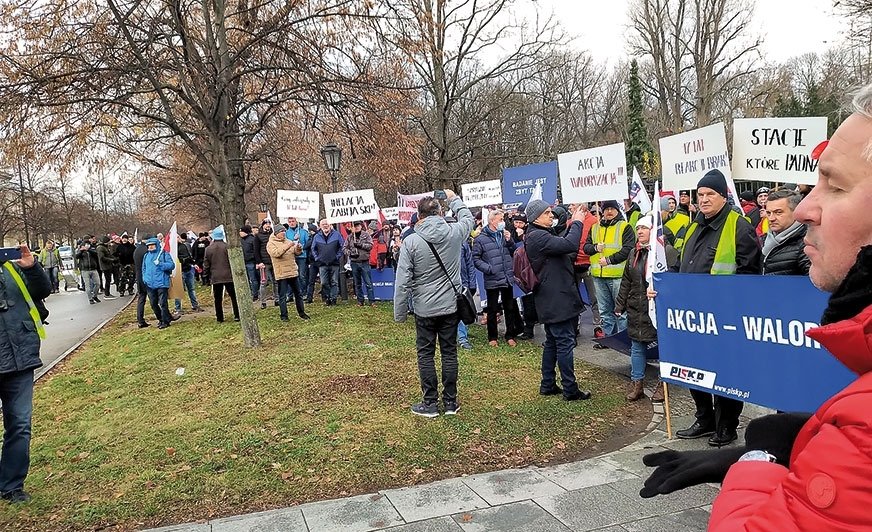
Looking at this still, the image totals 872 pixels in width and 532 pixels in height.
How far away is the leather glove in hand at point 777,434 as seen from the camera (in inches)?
52.9

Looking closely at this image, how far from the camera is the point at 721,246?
16.6 feet

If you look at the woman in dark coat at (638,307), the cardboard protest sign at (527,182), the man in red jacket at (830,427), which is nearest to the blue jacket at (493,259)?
the cardboard protest sign at (527,182)

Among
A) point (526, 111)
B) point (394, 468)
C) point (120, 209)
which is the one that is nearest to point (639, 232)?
point (394, 468)

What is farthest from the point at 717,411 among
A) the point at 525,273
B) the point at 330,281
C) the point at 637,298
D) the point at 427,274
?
the point at 330,281

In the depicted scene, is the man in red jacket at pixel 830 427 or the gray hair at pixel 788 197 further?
the gray hair at pixel 788 197

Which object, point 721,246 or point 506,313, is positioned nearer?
point 721,246

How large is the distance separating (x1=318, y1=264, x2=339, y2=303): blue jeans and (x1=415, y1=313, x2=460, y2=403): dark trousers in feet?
28.8

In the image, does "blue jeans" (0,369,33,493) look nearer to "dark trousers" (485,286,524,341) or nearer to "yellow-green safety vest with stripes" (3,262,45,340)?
"yellow-green safety vest with stripes" (3,262,45,340)

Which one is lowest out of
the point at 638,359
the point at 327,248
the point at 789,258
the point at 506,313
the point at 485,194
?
the point at 638,359

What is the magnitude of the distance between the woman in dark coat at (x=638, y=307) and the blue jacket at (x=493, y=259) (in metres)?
3.02

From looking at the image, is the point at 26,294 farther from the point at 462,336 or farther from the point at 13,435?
the point at 462,336

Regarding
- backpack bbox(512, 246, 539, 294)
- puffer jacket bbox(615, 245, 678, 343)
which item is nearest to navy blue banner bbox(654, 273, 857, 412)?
puffer jacket bbox(615, 245, 678, 343)

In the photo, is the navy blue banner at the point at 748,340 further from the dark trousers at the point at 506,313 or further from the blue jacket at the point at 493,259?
the dark trousers at the point at 506,313

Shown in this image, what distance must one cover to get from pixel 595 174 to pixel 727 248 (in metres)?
3.34
